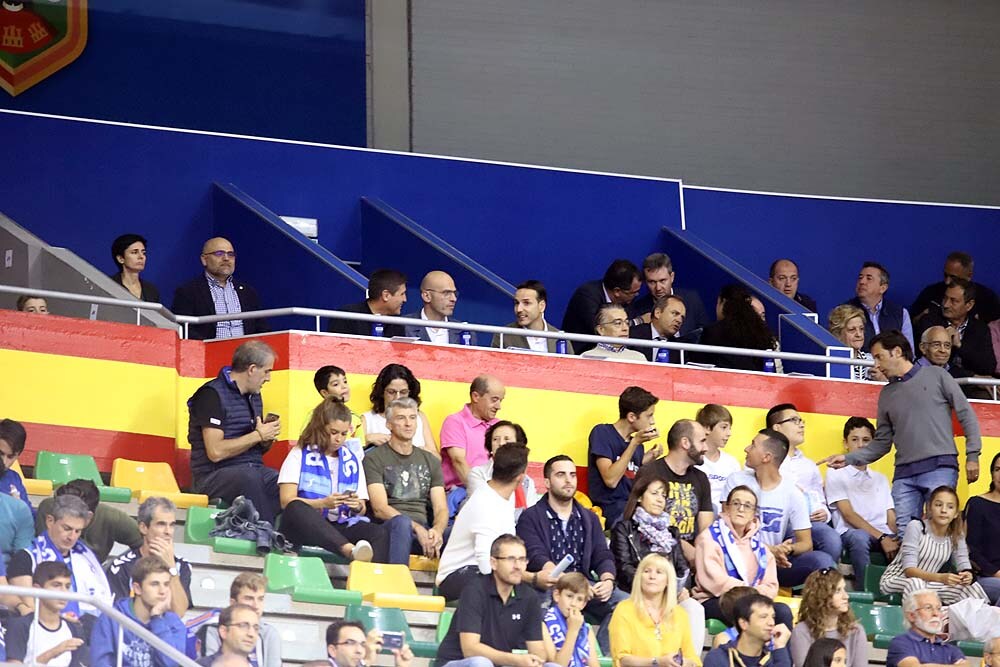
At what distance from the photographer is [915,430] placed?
1191 centimetres

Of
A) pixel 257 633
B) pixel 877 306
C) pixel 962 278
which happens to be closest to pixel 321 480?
pixel 257 633

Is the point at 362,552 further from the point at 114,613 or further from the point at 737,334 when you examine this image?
the point at 737,334

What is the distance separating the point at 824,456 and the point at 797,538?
1628 millimetres

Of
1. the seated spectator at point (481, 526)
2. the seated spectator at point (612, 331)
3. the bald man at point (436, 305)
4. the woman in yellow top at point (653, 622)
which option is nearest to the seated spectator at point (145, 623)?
the seated spectator at point (481, 526)

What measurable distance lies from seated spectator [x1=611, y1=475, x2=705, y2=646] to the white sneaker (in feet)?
4.25

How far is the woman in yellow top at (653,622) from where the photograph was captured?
977 cm

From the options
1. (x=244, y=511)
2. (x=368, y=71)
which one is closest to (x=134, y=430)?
(x=244, y=511)

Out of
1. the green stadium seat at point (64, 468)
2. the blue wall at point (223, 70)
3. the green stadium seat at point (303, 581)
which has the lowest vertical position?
the green stadium seat at point (303, 581)

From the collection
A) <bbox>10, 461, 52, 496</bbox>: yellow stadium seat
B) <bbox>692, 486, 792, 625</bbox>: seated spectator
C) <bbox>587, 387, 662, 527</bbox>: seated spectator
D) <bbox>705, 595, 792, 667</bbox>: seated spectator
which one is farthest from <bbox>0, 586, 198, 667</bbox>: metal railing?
<bbox>587, 387, 662, 527</bbox>: seated spectator

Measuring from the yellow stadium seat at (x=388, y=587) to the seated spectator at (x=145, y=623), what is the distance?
125cm

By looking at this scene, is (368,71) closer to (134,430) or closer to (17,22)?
(17,22)

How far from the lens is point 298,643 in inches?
362

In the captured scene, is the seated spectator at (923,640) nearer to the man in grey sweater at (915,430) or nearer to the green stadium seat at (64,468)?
the man in grey sweater at (915,430)

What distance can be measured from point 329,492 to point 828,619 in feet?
8.39
